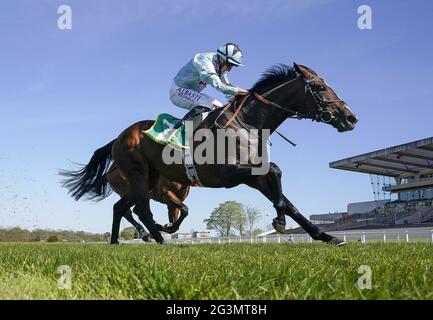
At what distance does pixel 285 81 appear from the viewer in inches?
337

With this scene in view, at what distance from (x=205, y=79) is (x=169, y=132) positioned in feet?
3.81

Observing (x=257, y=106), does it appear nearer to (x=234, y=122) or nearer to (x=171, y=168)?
(x=234, y=122)

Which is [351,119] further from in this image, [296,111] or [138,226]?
[138,226]

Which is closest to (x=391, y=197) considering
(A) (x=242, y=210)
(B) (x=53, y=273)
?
(A) (x=242, y=210)

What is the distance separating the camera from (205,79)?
856cm

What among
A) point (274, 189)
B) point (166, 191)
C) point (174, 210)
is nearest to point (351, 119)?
point (274, 189)

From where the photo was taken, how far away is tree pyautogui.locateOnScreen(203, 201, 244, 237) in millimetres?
65125

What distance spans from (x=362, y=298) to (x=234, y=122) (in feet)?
19.8

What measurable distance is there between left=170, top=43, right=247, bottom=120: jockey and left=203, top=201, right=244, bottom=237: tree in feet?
182

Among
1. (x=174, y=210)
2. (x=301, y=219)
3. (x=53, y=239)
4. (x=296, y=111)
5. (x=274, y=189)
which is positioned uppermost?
(x=296, y=111)

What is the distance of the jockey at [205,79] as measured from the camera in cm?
851
